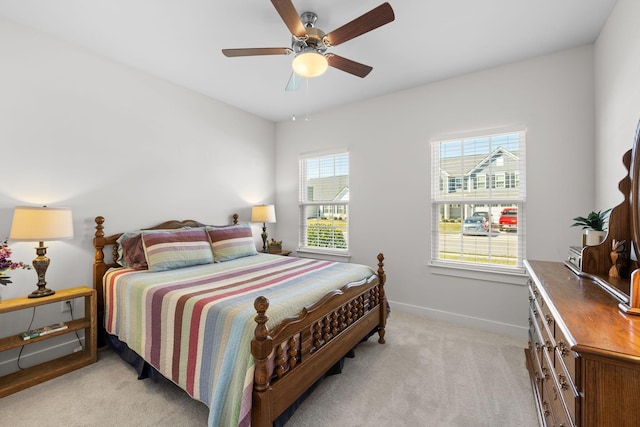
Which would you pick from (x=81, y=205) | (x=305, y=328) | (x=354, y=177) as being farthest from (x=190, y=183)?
(x=305, y=328)

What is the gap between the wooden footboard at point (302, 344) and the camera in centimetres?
142

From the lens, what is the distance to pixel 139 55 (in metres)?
2.75

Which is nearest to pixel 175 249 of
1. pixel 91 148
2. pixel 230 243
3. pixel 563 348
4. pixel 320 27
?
pixel 230 243

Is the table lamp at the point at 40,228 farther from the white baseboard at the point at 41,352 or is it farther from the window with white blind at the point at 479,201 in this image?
the window with white blind at the point at 479,201

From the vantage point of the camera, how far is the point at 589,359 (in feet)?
2.89

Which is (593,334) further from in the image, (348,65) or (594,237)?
(348,65)

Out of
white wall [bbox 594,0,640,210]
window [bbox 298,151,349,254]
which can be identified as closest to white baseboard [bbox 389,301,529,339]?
window [bbox 298,151,349,254]

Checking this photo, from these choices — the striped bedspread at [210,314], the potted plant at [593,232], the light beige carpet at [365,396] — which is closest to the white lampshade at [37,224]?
the striped bedspread at [210,314]

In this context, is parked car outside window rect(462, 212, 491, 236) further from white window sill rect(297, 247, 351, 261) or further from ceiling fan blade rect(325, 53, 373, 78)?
ceiling fan blade rect(325, 53, 373, 78)

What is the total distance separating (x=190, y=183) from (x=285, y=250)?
1801 millimetres

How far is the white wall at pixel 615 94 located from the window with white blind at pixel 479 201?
597mm

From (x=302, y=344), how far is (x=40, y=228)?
213 centimetres

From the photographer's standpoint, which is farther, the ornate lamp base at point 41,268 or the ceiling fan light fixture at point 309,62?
the ornate lamp base at point 41,268

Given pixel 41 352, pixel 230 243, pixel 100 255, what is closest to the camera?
pixel 41 352
